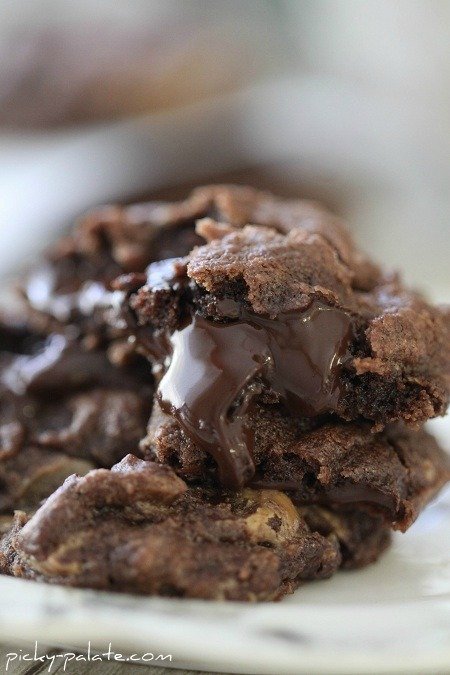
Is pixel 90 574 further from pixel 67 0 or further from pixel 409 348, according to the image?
pixel 67 0

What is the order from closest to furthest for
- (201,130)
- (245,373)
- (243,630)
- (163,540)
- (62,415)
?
(243,630) < (163,540) < (245,373) < (62,415) < (201,130)

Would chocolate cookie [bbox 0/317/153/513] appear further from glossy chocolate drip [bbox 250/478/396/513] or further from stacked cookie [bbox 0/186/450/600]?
glossy chocolate drip [bbox 250/478/396/513]

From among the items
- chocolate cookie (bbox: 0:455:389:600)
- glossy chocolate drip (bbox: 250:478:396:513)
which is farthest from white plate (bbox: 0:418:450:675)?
glossy chocolate drip (bbox: 250:478:396:513)

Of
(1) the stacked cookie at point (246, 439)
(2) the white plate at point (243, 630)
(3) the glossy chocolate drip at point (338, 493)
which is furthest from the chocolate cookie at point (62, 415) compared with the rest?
(2) the white plate at point (243, 630)

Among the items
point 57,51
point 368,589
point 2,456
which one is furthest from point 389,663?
point 57,51

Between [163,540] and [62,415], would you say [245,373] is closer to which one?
[163,540]

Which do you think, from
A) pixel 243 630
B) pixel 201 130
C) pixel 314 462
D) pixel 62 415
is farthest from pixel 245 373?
pixel 201 130
